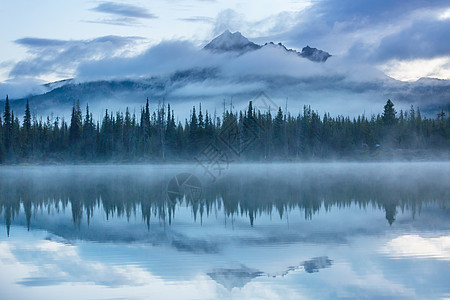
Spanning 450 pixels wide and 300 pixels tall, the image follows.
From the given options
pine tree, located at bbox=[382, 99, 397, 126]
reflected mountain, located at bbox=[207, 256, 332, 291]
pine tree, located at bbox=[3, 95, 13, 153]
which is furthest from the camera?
pine tree, located at bbox=[382, 99, 397, 126]

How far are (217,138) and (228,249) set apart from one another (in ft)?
317

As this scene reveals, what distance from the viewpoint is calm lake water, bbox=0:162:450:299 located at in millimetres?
10359

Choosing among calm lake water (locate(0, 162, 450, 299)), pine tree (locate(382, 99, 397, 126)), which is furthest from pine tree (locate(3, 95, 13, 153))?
calm lake water (locate(0, 162, 450, 299))

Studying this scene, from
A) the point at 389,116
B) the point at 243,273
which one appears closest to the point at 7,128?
the point at 389,116

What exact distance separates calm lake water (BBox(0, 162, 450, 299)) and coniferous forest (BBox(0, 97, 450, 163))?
81.6m

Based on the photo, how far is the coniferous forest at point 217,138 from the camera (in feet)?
354

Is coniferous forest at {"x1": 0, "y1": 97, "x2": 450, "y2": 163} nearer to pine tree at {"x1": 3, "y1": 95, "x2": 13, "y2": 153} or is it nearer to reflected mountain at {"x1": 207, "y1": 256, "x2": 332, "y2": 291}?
pine tree at {"x1": 3, "y1": 95, "x2": 13, "y2": 153}

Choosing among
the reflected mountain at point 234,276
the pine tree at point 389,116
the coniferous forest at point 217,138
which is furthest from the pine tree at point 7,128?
the reflected mountain at point 234,276

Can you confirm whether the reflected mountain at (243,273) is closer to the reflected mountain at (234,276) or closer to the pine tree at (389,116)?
the reflected mountain at (234,276)

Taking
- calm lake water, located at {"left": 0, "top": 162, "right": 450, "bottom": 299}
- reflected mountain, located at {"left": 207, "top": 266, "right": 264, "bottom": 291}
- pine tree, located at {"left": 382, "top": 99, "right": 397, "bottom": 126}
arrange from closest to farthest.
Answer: calm lake water, located at {"left": 0, "top": 162, "right": 450, "bottom": 299} → reflected mountain, located at {"left": 207, "top": 266, "right": 264, "bottom": 291} → pine tree, located at {"left": 382, "top": 99, "right": 397, "bottom": 126}

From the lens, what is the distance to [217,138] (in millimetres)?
110125

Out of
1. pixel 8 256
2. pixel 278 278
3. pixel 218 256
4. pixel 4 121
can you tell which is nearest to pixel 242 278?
pixel 278 278

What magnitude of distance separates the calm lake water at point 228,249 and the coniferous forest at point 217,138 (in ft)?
268

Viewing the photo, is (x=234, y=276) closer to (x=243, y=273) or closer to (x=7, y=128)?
(x=243, y=273)
